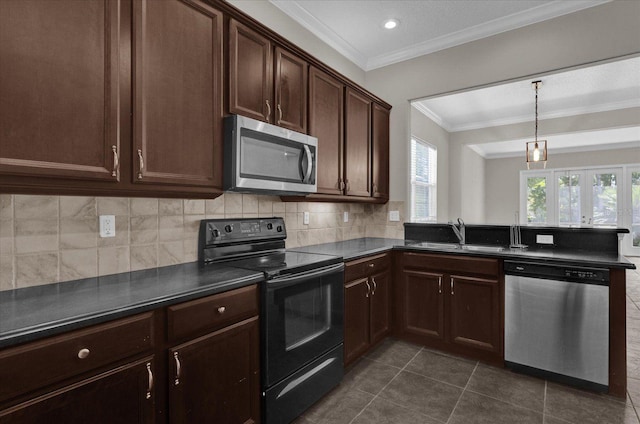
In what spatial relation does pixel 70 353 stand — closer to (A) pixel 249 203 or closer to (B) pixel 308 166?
(A) pixel 249 203

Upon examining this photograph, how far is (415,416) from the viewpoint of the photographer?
78.2 inches

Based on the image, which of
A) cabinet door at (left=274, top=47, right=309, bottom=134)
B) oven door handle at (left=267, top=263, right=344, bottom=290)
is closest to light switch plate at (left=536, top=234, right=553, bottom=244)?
oven door handle at (left=267, top=263, right=344, bottom=290)

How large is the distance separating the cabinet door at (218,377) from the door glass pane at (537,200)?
8821mm

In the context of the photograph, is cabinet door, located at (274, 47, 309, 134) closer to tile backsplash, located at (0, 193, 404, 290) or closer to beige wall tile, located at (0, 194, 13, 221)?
tile backsplash, located at (0, 193, 404, 290)

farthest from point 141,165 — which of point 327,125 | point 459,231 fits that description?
point 459,231

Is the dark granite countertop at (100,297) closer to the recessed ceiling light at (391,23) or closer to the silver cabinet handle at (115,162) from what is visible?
the silver cabinet handle at (115,162)

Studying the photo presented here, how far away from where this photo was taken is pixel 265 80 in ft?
7.10

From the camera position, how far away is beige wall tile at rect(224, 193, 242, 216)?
230 cm

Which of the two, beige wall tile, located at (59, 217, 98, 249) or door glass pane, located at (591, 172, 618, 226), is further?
door glass pane, located at (591, 172, 618, 226)

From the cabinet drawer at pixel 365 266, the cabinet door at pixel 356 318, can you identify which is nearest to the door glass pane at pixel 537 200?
the cabinet drawer at pixel 365 266

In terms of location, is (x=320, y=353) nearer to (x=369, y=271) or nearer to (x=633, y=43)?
(x=369, y=271)

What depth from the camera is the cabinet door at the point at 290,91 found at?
7.44 feet

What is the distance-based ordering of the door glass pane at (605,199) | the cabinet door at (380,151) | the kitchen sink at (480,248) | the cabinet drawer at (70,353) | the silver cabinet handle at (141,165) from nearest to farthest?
the cabinet drawer at (70,353) → the silver cabinet handle at (141,165) → the kitchen sink at (480,248) → the cabinet door at (380,151) → the door glass pane at (605,199)

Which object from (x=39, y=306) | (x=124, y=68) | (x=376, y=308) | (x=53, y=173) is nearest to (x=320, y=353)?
(x=376, y=308)
